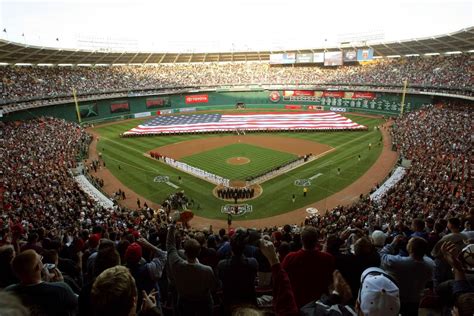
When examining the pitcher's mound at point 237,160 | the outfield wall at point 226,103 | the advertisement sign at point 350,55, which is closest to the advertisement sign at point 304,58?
the advertisement sign at point 350,55

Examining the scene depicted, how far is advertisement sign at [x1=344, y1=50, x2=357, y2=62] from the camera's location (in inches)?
2794

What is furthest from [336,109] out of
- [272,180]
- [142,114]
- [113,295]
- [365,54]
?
[113,295]

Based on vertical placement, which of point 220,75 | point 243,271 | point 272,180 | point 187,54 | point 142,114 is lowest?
point 272,180

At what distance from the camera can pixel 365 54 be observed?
6994 cm

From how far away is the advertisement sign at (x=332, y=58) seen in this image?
72.3 m

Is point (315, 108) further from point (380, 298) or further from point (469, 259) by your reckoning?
point (380, 298)

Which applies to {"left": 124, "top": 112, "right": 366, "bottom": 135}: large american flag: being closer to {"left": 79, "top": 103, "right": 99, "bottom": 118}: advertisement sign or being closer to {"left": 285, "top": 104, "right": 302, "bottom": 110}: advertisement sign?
{"left": 285, "top": 104, "right": 302, "bottom": 110}: advertisement sign

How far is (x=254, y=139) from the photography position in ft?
149

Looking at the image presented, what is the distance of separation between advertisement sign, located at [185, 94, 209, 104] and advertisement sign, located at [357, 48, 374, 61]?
112 ft

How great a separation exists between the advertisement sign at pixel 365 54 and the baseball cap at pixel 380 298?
75.2m

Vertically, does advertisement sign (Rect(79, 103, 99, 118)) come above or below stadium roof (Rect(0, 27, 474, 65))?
below

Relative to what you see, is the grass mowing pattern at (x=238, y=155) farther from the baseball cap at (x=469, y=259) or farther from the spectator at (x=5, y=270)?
the baseball cap at (x=469, y=259)

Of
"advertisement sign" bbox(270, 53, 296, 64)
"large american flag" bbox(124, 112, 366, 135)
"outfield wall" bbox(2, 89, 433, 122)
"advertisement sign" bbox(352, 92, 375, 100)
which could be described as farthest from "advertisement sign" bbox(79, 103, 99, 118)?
"advertisement sign" bbox(352, 92, 375, 100)

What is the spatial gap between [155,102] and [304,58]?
3574 centimetres
